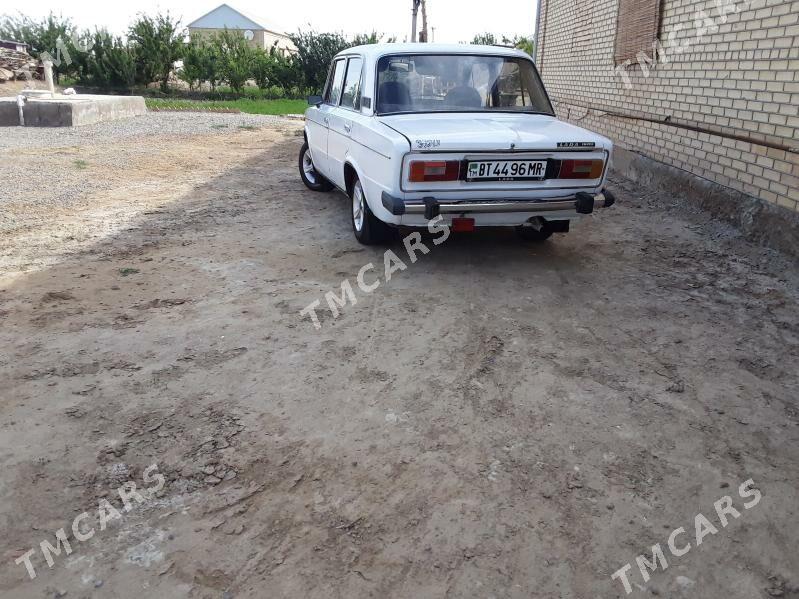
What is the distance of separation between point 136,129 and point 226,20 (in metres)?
→ 56.9

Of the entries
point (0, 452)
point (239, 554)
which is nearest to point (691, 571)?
point (239, 554)

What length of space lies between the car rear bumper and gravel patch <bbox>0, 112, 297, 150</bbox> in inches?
370

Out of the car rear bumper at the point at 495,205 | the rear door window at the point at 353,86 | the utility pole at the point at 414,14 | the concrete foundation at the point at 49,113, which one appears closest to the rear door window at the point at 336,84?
the rear door window at the point at 353,86

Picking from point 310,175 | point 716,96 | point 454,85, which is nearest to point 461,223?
point 454,85

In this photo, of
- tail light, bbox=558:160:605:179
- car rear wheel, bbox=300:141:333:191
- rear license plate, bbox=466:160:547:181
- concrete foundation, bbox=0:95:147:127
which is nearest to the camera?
rear license plate, bbox=466:160:547:181

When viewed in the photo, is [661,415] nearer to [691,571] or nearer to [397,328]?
[691,571]

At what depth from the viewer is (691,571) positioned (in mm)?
2102

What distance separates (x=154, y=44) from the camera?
83.0 ft

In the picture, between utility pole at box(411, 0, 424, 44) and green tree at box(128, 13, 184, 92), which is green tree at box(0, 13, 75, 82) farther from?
utility pole at box(411, 0, 424, 44)

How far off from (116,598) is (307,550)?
0.62 metres

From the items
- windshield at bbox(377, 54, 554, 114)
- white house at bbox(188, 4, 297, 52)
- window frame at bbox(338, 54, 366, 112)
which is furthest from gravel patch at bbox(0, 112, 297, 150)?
white house at bbox(188, 4, 297, 52)

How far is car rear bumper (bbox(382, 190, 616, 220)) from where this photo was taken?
172 inches

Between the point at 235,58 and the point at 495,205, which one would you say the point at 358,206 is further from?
the point at 235,58

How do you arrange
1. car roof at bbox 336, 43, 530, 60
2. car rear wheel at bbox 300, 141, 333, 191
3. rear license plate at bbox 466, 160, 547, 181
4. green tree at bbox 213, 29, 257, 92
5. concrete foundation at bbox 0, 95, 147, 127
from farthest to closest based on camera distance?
green tree at bbox 213, 29, 257, 92 → concrete foundation at bbox 0, 95, 147, 127 → car rear wheel at bbox 300, 141, 333, 191 → car roof at bbox 336, 43, 530, 60 → rear license plate at bbox 466, 160, 547, 181
